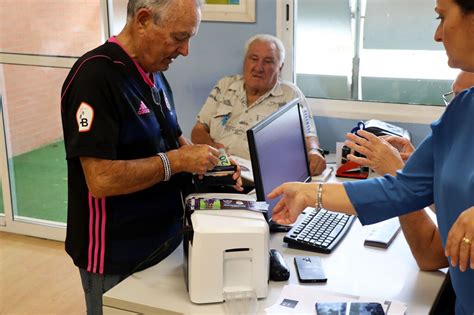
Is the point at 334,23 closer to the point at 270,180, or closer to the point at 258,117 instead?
the point at 258,117

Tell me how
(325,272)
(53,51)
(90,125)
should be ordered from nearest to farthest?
(90,125), (325,272), (53,51)

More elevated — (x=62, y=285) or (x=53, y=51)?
(x=53, y=51)

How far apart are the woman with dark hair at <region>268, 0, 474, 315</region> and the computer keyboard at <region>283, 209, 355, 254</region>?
0.85 ft

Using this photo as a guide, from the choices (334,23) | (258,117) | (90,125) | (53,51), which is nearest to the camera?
(90,125)

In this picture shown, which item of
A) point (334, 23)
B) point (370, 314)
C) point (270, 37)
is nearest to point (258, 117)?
point (270, 37)

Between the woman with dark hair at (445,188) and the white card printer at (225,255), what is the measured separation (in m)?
0.16

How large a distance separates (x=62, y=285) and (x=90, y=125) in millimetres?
1944

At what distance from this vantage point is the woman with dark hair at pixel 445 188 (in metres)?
1.32

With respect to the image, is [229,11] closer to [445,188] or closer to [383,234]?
[383,234]

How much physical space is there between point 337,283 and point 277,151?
499mm

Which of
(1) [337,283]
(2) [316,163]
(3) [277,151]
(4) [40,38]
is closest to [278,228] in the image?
(3) [277,151]

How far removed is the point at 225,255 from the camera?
1587mm

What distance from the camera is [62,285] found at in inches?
132

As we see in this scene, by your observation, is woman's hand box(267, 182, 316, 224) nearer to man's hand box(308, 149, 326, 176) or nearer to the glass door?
man's hand box(308, 149, 326, 176)
